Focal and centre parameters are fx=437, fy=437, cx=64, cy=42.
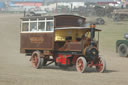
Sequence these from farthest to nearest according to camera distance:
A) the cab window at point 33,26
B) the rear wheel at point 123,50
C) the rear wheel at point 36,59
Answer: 1. the rear wheel at point 123,50
2. the cab window at point 33,26
3. the rear wheel at point 36,59

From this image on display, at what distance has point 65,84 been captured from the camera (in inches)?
527

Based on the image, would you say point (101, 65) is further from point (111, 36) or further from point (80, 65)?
point (111, 36)

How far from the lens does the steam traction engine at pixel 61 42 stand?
17.5 m

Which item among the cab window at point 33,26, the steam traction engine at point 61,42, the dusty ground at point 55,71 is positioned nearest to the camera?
the dusty ground at point 55,71

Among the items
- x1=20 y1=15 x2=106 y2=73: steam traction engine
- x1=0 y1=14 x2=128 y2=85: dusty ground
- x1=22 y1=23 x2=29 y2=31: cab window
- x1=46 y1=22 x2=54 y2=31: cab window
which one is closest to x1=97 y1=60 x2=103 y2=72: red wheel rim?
x1=20 y1=15 x2=106 y2=73: steam traction engine

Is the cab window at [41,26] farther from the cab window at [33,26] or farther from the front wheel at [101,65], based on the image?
the front wheel at [101,65]

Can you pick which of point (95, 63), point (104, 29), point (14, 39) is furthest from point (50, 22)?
point (104, 29)

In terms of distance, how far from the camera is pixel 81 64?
17.4 m

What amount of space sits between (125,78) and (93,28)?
3.04 m

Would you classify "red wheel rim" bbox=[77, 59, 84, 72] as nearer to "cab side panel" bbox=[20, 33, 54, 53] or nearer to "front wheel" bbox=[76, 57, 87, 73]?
Answer: "front wheel" bbox=[76, 57, 87, 73]

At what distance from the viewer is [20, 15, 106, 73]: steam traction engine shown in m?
17.5

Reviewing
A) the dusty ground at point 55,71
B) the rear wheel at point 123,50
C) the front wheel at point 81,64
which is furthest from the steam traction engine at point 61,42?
the rear wheel at point 123,50

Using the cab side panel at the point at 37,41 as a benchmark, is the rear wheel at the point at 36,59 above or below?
below

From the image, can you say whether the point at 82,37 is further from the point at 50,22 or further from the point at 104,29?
the point at 104,29
